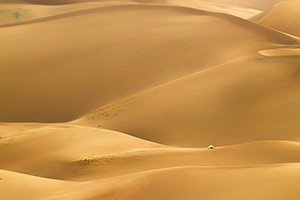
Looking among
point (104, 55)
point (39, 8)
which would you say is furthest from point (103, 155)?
point (39, 8)

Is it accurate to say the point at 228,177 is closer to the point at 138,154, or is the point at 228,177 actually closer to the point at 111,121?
the point at 138,154

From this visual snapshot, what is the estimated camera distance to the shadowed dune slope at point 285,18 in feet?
61.8

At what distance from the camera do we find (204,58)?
1351cm

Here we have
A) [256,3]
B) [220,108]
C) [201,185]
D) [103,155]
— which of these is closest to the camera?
[201,185]

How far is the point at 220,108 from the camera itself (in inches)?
381

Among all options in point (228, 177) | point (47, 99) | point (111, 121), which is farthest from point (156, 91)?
point (228, 177)

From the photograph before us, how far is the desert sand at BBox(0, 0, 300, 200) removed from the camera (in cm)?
402

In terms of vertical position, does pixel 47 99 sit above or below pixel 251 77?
above

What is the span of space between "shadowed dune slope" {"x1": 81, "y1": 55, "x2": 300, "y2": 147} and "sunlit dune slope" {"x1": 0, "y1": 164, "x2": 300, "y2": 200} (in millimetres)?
4615

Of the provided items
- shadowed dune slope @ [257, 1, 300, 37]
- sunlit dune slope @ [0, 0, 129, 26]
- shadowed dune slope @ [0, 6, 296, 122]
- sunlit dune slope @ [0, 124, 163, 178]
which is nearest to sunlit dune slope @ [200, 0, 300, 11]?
sunlit dune slope @ [0, 0, 129, 26]

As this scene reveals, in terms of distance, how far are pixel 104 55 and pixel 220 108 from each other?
20.0 feet

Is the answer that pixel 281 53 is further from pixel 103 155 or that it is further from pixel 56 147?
pixel 56 147

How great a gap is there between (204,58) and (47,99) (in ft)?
16.1

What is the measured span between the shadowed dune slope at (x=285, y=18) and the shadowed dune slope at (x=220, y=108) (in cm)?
821
